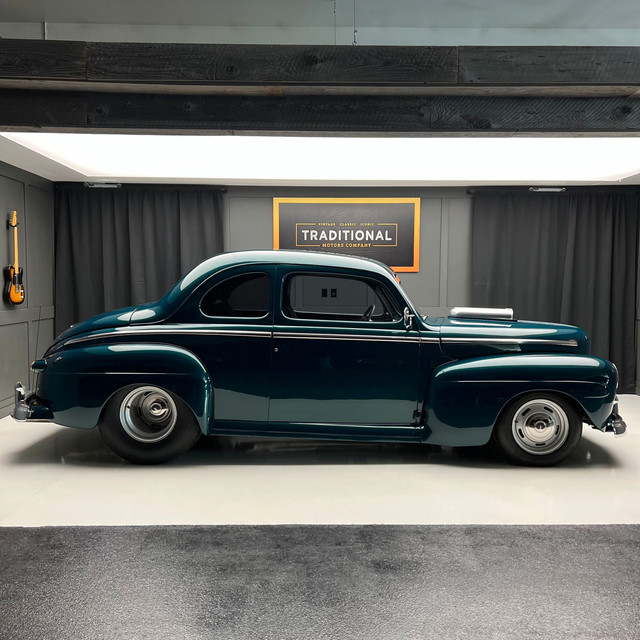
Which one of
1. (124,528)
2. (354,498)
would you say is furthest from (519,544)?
(124,528)

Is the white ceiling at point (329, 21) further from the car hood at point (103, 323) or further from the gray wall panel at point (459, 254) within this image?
the car hood at point (103, 323)

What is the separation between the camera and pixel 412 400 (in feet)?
11.8

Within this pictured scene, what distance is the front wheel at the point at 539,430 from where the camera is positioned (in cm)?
355

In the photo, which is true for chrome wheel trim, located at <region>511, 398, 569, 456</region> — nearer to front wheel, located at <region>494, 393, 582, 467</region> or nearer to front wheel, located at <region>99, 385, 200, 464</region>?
front wheel, located at <region>494, 393, 582, 467</region>

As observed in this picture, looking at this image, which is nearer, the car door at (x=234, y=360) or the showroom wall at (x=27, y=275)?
the car door at (x=234, y=360)

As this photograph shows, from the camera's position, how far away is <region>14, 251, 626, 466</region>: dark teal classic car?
3.50 meters

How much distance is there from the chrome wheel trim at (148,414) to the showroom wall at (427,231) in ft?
8.79

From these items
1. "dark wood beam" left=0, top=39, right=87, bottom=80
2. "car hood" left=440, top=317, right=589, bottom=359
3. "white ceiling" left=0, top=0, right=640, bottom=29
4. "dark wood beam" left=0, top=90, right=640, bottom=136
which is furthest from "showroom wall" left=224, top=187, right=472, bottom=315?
"dark wood beam" left=0, top=39, right=87, bottom=80

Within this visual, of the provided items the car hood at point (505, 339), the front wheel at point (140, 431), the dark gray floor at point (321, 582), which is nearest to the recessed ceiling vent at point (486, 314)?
the car hood at point (505, 339)

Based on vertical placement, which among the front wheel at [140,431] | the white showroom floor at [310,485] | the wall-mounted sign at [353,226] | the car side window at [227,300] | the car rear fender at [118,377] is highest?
the wall-mounted sign at [353,226]

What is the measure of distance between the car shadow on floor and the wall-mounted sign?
2.52 meters

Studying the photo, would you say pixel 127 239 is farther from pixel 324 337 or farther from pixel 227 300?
pixel 324 337

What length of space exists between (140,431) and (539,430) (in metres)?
2.73

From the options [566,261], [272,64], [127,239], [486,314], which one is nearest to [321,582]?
[272,64]
